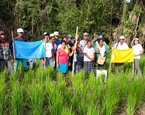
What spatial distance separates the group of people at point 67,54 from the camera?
24.1ft

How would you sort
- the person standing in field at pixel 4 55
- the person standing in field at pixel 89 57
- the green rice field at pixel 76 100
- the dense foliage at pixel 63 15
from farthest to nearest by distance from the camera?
the dense foliage at pixel 63 15 < the person standing in field at pixel 89 57 < the person standing in field at pixel 4 55 < the green rice field at pixel 76 100

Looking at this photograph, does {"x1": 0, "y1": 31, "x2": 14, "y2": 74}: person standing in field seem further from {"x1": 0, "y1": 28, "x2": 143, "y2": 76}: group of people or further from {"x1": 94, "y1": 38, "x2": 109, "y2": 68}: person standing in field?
{"x1": 94, "y1": 38, "x2": 109, "y2": 68}: person standing in field

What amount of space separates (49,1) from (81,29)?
400 cm

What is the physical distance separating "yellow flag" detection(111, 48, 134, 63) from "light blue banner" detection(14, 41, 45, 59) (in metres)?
2.01

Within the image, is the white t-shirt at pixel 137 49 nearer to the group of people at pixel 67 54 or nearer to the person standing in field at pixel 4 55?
the group of people at pixel 67 54

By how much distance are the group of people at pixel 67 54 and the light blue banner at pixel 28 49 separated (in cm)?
13

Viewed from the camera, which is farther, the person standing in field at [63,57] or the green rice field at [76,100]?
the person standing in field at [63,57]

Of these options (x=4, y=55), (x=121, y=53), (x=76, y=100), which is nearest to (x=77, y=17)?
(x=121, y=53)

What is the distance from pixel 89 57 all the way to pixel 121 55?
1102mm

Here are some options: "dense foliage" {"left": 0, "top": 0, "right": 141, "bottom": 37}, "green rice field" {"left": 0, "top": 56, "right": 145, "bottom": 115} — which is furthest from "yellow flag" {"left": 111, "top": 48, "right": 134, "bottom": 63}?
"dense foliage" {"left": 0, "top": 0, "right": 141, "bottom": 37}

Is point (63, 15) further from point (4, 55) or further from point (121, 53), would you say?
point (4, 55)

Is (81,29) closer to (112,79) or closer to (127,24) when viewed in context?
(127,24)

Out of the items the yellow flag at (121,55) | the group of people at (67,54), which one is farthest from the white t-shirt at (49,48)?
the yellow flag at (121,55)

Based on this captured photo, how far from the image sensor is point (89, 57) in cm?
764
